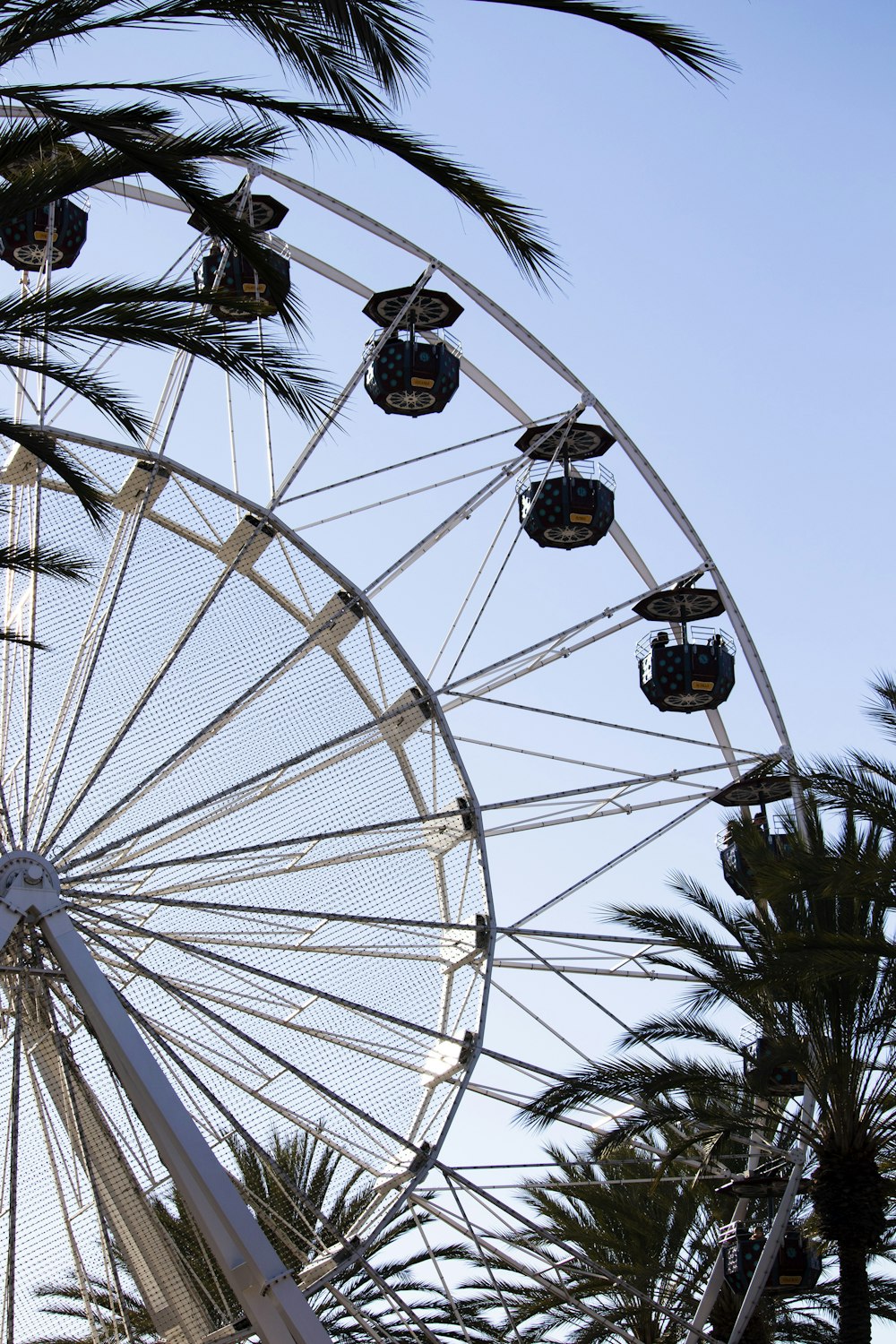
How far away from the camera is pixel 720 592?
24234 millimetres

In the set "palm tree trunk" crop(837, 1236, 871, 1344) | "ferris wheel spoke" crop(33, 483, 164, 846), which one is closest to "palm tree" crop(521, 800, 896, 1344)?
"palm tree trunk" crop(837, 1236, 871, 1344)

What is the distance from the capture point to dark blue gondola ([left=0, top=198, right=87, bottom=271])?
864 inches

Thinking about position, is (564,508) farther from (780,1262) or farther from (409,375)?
(780,1262)

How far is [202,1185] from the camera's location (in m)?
16.2

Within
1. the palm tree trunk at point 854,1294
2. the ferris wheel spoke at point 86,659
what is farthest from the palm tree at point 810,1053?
the ferris wheel spoke at point 86,659

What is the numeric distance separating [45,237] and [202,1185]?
437 inches

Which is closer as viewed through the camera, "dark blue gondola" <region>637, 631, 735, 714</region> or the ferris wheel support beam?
the ferris wheel support beam

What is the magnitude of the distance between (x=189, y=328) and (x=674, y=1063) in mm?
11162

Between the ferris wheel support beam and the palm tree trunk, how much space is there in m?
6.21

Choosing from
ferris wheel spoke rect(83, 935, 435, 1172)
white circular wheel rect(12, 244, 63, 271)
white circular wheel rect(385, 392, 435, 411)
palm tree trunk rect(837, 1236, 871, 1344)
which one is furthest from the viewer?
white circular wheel rect(385, 392, 435, 411)

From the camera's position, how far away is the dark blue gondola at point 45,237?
21.9 metres

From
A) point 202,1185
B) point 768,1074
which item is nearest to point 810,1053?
point 768,1074

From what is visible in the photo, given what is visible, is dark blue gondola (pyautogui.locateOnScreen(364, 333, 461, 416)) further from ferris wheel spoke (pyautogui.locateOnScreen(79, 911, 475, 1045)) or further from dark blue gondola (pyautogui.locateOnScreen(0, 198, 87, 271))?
ferris wheel spoke (pyautogui.locateOnScreen(79, 911, 475, 1045))

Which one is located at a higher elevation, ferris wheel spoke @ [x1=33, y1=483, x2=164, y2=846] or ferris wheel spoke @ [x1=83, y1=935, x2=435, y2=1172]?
ferris wheel spoke @ [x1=33, y1=483, x2=164, y2=846]
